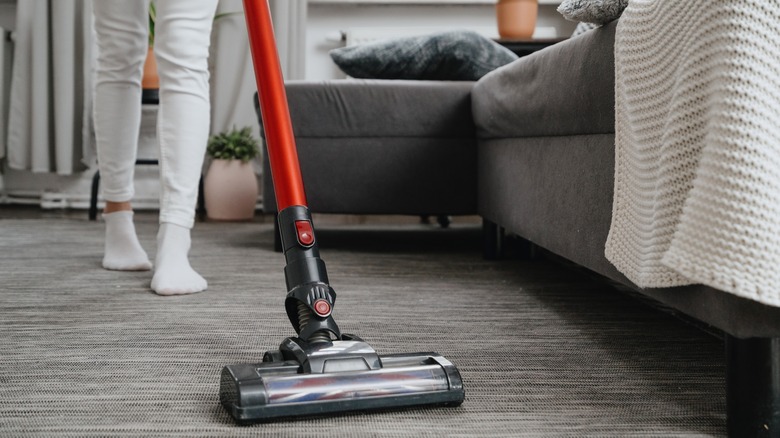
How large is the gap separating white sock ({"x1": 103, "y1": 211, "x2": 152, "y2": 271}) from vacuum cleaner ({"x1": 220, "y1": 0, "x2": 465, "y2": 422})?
824mm

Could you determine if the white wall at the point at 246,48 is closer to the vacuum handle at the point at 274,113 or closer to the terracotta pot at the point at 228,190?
the terracotta pot at the point at 228,190

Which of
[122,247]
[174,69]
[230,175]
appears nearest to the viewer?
[174,69]

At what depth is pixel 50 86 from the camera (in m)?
3.07

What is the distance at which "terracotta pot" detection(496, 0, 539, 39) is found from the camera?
2.72 meters

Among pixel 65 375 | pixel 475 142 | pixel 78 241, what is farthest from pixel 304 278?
pixel 78 241

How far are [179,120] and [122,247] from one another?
0.42m

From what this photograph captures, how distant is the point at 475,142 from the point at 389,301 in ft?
2.43

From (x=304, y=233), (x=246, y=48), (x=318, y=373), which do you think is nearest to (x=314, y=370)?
(x=318, y=373)

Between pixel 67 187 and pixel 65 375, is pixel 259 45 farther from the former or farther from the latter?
pixel 67 187

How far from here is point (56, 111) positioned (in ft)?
9.95

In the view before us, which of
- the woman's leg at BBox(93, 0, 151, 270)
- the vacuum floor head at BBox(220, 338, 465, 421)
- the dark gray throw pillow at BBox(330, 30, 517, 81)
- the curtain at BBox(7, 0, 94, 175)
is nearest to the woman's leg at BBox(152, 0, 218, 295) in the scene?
the woman's leg at BBox(93, 0, 151, 270)

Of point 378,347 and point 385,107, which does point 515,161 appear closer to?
point 385,107

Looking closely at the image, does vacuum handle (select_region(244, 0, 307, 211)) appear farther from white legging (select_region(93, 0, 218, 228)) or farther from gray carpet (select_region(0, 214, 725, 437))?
white legging (select_region(93, 0, 218, 228))

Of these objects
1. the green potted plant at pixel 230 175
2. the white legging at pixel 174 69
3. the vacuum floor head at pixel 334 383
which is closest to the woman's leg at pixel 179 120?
the white legging at pixel 174 69
